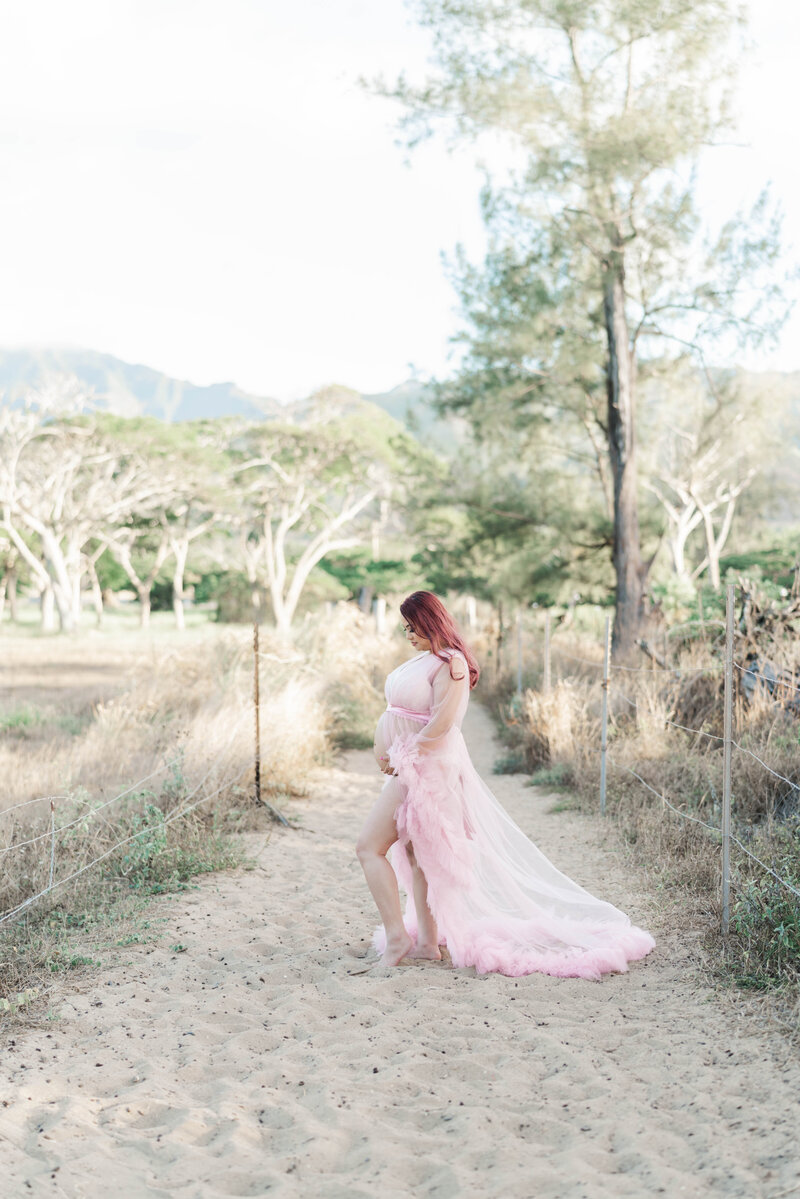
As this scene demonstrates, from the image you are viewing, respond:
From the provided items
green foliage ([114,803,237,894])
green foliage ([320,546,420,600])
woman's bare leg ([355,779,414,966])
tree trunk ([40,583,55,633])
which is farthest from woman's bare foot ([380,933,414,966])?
tree trunk ([40,583,55,633])

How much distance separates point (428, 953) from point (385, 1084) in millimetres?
1233

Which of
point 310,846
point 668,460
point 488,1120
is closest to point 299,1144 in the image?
point 488,1120

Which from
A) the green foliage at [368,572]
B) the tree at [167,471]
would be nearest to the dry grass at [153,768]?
the tree at [167,471]

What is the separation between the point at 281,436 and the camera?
33.8 meters

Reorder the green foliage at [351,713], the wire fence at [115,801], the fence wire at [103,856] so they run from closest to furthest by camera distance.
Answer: the fence wire at [103,856], the wire fence at [115,801], the green foliage at [351,713]

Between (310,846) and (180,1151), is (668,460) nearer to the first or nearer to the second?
(310,846)

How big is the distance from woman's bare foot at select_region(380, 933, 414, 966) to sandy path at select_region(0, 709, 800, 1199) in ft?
0.35

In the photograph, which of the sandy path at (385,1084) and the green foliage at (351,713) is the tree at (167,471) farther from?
the sandy path at (385,1084)

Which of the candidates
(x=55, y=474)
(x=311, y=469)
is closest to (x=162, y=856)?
(x=55, y=474)

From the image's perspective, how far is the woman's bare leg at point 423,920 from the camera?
4.47 meters

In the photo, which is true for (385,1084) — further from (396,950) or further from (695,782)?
(695,782)

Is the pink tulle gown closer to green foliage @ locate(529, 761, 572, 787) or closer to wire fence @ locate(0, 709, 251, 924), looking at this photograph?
wire fence @ locate(0, 709, 251, 924)

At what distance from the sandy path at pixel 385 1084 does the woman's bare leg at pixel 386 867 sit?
0.51ft

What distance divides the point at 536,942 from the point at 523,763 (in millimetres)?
5466
